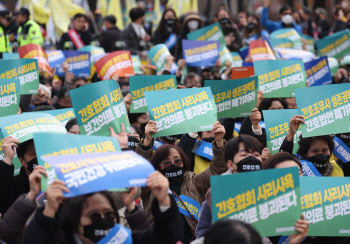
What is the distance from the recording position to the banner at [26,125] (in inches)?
190

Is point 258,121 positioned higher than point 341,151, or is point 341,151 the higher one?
point 258,121

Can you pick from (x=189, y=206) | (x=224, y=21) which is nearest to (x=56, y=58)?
(x=224, y=21)

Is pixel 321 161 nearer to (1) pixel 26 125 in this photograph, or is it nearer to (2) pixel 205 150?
(2) pixel 205 150

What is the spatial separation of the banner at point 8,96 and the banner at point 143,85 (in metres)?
1.18

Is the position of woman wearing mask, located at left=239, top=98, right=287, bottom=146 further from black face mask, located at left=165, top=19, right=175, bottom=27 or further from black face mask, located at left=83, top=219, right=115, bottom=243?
black face mask, located at left=165, top=19, right=175, bottom=27

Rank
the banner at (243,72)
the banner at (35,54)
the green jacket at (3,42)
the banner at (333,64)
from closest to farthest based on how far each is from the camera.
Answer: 1. the banner at (243,72)
2. the banner at (35,54)
3. the banner at (333,64)
4. the green jacket at (3,42)

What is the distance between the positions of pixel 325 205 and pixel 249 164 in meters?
0.80

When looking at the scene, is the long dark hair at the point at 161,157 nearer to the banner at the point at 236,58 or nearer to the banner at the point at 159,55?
the banner at the point at 159,55

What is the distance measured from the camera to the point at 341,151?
6.12 metres

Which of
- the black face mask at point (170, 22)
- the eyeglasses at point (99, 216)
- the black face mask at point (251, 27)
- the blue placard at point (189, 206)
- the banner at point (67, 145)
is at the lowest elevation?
the blue placard at point (189, 206)

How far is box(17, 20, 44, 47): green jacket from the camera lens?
10.9 m

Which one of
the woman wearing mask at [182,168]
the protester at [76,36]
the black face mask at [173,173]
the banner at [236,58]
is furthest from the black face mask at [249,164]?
the protester at [76,36]

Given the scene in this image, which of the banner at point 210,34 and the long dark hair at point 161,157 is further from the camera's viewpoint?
the banner at point 210,34

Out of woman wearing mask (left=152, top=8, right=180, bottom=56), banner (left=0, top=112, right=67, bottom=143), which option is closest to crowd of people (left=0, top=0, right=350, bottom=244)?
banner (left=0, top=112, right=67, bottom=143)
